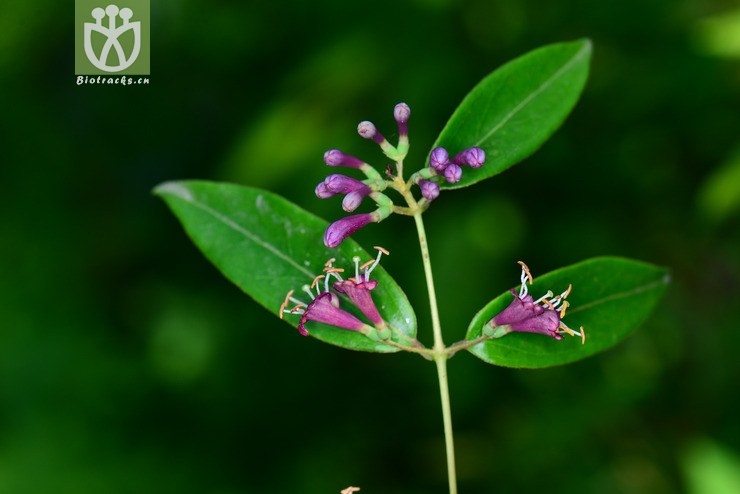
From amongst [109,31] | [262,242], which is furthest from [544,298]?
[109,31]

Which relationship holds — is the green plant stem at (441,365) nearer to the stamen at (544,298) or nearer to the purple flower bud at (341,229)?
the purple flower bud at (341,229)

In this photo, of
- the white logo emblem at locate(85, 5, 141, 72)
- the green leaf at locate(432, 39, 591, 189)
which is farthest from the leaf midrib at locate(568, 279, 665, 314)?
the white logo emblem at locate(85, 5, 141, 72)

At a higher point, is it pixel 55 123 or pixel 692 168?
pixel 55 123

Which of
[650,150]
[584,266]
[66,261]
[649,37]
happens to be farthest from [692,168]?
[66,261]

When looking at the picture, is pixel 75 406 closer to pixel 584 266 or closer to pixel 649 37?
pixel 584 266

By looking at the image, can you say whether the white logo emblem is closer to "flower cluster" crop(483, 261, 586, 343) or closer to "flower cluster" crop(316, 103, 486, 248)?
"flower cluster" crop(316, 103, 486, 248)
